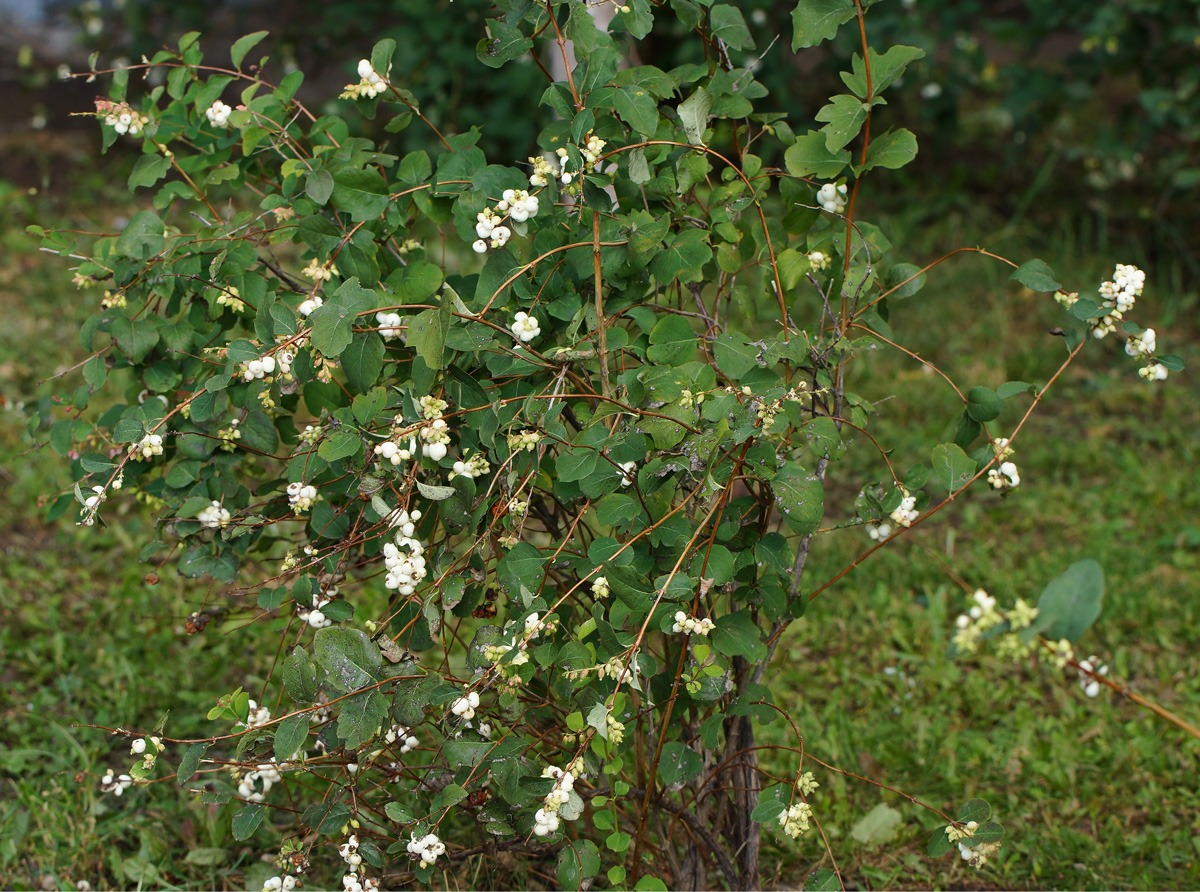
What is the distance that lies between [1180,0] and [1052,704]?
3.01 meters

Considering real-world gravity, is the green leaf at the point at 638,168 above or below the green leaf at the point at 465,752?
above

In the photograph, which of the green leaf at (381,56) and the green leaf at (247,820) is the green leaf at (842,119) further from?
the green leaf at (247,820)

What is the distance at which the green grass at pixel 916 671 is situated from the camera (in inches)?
82.0

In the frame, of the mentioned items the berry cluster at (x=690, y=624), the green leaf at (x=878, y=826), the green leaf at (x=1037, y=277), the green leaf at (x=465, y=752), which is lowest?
the green leaf at (x=878, y=826)

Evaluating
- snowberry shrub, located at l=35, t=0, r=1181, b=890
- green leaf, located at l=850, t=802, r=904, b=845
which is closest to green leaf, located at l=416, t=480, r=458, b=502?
snowberry shrub, located at l=35, t=0, r=1181, b=890

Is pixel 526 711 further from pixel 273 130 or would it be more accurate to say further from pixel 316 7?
pixel 316 7

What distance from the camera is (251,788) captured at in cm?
177

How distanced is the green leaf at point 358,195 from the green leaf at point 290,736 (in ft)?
2.48

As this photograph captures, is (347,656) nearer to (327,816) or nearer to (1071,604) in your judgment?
(327,816)

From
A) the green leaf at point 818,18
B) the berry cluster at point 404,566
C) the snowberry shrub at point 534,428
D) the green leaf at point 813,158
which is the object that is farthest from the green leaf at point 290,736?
the green leaf at point 818,18

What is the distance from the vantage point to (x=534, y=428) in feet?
4.45

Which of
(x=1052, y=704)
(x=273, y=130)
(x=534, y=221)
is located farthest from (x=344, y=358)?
(x=1052, y=704)

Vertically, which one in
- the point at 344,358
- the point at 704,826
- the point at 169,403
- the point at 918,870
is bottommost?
the point at 918,870

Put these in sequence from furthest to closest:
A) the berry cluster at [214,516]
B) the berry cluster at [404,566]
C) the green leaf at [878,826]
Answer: the green leaf at [878,826], the berry cluster at [214,516], the berry cluster at [404,566]
